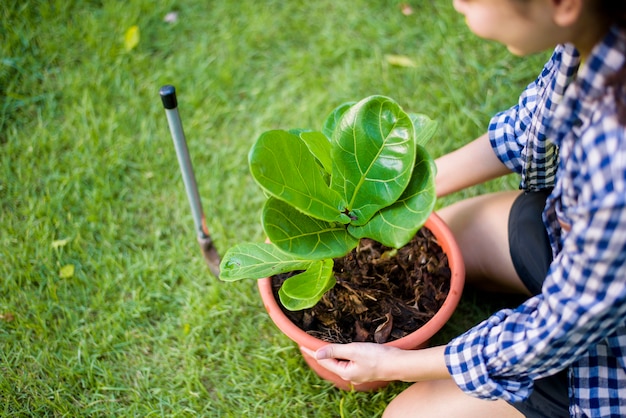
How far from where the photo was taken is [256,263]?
1.25 m

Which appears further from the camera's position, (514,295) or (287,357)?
(514,295)

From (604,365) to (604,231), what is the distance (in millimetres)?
346

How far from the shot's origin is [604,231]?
879 millimetres

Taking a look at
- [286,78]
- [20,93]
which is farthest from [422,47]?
[20,93]

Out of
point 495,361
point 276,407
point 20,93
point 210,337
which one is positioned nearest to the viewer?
point 495,361

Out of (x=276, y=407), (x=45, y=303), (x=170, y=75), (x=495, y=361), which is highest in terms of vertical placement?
(x=170, y=75)

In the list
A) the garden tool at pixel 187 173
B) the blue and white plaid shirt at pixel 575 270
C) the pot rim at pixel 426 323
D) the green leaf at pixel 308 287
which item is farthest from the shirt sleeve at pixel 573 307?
the garden tool at pixel 187 173

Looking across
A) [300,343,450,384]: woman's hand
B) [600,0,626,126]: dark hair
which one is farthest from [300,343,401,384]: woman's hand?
[600,0,626,126]: dark hair

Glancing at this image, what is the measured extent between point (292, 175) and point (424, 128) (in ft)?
0.92

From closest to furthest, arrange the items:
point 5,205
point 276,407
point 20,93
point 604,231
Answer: point 604,231 → point 276,407 → point 5,205 → point 20,93

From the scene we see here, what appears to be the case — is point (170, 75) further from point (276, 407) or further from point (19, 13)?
point (276, 407)

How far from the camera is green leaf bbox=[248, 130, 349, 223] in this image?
107 centimetres

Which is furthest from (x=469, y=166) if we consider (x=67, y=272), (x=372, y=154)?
(x=67, y=272)

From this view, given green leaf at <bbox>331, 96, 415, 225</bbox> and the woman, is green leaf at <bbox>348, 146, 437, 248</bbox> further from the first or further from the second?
the woman
